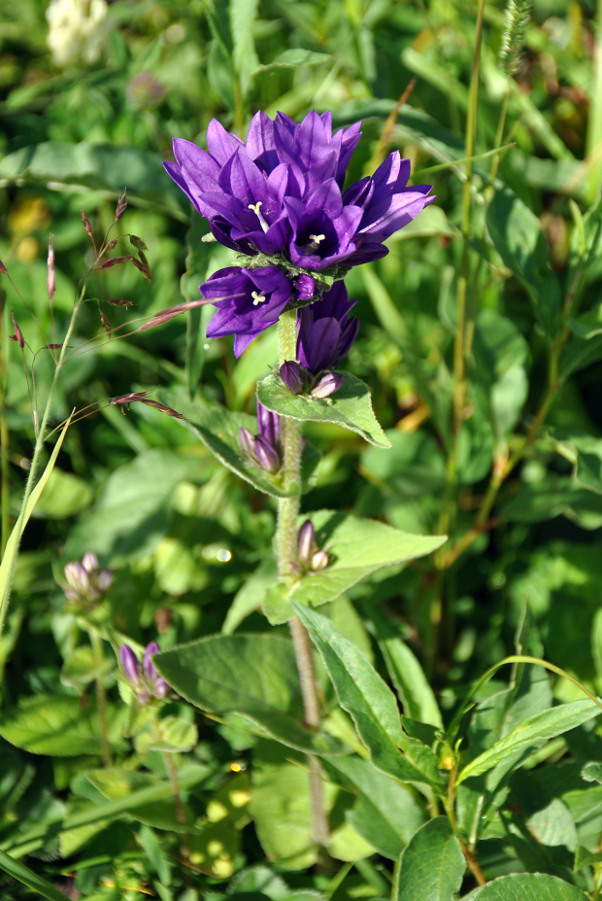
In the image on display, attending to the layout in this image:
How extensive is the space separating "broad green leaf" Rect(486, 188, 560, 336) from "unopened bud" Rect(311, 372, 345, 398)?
0.91m

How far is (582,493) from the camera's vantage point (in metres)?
2.51

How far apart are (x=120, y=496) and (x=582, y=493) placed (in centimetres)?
156

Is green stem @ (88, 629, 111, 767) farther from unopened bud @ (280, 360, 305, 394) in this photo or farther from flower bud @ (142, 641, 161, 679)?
unopened bud @ (280, 360, 305, 394)

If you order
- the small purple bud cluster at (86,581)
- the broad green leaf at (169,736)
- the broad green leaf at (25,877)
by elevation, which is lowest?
the broad green leaf at (169,736)

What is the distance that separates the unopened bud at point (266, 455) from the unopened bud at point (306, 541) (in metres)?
0.17

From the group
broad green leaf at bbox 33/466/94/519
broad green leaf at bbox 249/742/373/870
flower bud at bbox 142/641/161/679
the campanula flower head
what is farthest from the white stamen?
broad green leaf at bbox 33/466/94/519

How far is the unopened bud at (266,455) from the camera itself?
5.74ft

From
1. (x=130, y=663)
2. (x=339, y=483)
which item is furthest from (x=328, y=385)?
(x=339, y=483)

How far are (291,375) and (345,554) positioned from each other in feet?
1.84

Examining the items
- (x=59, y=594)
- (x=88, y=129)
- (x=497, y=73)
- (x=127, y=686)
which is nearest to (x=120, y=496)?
(x=59, y=594)

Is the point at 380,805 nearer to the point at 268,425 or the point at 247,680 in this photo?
→ the point at 247,680

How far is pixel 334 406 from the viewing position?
1.57 m

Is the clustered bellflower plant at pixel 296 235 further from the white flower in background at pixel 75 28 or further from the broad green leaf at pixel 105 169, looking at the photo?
the white flower in background at pixel 75 28

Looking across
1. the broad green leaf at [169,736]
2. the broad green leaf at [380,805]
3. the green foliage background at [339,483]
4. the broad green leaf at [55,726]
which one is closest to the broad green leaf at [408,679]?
the green foliage background at [339,483]
